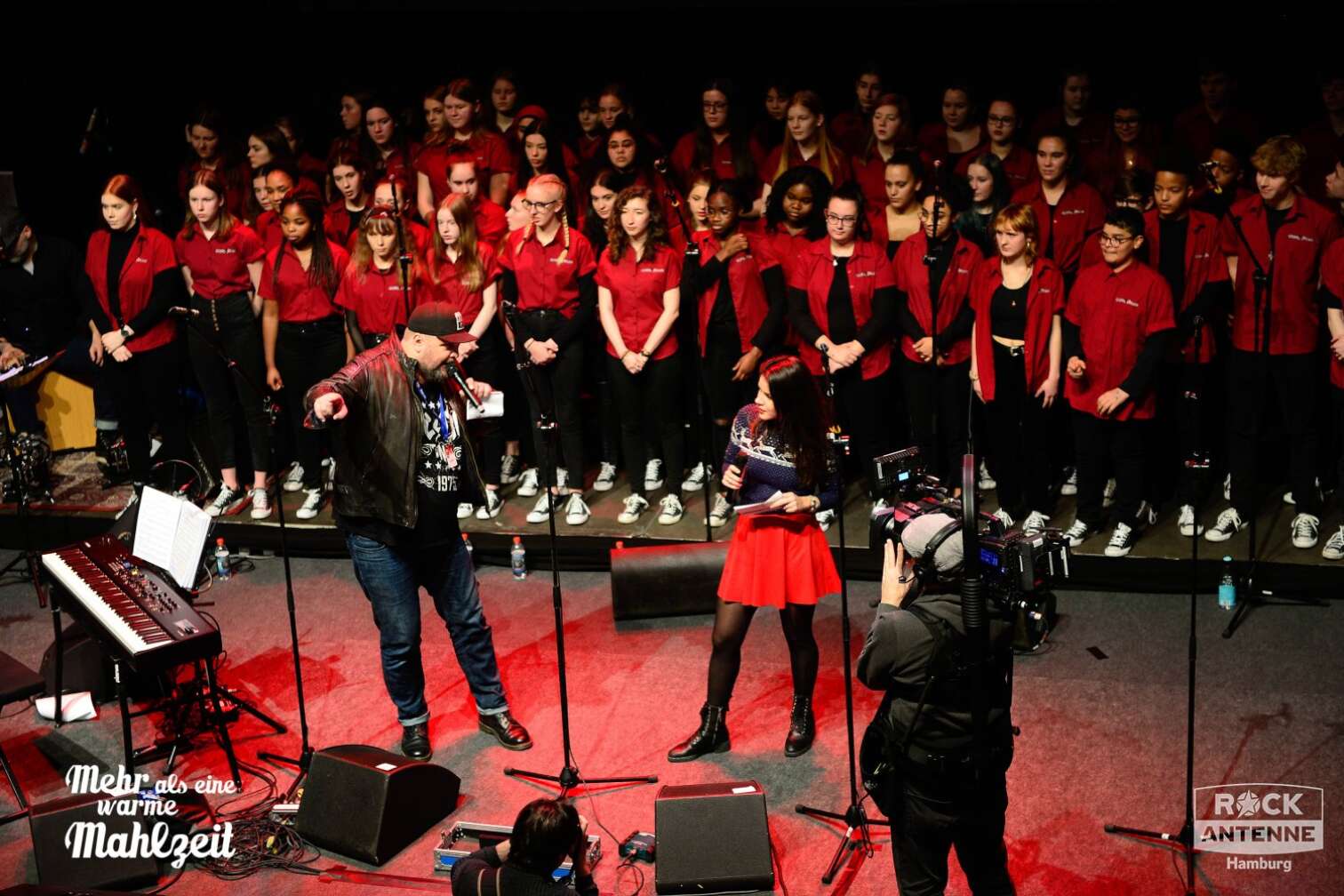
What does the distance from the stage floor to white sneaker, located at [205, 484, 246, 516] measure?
0.84 m

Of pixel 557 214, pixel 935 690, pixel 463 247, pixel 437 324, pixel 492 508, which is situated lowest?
pixel 492 508

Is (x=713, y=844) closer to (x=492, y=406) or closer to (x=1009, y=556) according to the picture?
(x=1009, y=556)

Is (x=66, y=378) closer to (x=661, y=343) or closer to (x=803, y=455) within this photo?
(x=661, y=343)

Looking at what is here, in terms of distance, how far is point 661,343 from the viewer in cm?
679

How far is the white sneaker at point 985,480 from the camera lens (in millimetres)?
6949

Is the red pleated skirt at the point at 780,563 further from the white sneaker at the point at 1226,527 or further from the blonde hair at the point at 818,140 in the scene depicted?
the blonde hair at the point at 818,140

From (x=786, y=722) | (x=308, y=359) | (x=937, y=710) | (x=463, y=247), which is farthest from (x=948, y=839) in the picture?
(x=308, y=359)

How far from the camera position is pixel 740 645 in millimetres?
5047

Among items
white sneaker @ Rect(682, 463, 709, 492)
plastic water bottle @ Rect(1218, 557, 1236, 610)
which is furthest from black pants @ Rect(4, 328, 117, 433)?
plastic water bottle @ Rect(1218, 557, 1236, 610)

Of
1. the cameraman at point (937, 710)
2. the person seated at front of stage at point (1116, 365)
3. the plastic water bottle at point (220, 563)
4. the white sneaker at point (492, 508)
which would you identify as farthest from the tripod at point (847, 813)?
the plastic water bottle at point (220, 563)

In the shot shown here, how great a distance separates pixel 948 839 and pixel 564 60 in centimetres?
648

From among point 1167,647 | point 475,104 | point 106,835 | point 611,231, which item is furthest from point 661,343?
point 106,835

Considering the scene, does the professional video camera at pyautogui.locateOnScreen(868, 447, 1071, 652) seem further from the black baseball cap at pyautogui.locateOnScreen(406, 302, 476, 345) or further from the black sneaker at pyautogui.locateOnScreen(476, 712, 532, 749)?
the black sneaker at pyautogui.locateOnScreen(476, 712, 532, 749)

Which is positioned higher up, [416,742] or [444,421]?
[444,421]
